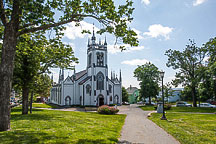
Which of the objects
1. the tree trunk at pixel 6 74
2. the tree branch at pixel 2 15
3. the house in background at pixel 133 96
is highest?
the tree branch at pixel 2 15

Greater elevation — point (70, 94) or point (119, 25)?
point (119, 25)

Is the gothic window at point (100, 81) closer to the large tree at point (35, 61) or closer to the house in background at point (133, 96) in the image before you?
the large tree at point (35, 61)

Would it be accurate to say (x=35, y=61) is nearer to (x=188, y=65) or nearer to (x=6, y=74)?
(x=6, y=74)

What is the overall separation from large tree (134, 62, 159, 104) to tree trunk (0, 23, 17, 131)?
40985 millimetres

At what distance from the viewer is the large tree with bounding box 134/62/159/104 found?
151 feet

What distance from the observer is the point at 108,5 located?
8453mm

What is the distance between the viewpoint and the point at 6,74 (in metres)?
7.49

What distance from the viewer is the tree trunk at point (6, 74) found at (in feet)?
24.1

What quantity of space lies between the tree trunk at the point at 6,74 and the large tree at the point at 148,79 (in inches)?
1614

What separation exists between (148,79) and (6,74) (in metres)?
43.0

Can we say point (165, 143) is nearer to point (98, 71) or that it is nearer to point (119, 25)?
point (119, 25)

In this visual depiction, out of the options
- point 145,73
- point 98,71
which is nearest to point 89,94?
point 98,71

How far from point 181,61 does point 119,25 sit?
114 ft

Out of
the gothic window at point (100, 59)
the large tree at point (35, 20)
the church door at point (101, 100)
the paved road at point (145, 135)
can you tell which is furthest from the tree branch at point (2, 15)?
the gothic window at point (100, 59)
